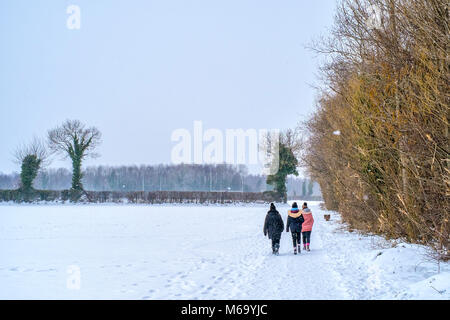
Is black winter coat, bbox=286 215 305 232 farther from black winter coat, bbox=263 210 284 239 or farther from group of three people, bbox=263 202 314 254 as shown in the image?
black winter coat, bbox=263 210 284 239

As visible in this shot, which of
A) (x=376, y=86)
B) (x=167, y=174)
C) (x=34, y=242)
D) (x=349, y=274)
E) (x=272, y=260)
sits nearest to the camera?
(x=349, y=274)

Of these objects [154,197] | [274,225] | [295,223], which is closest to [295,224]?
[295,223]

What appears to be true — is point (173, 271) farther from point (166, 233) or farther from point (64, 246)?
point (166, 233)

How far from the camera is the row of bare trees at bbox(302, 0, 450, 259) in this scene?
22.9ft

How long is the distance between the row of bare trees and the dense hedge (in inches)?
1359

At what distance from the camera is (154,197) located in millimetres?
52969

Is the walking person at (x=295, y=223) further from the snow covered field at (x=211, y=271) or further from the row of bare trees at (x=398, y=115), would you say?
the row of bare trees at (x=398, y=115)

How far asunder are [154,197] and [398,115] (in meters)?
47.0

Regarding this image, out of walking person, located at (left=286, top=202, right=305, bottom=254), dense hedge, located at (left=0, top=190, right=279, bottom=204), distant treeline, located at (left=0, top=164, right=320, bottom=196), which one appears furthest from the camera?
distant treeline, located at (left=0, top=164, right=320, bottom=196)

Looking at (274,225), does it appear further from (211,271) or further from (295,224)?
(211,271)

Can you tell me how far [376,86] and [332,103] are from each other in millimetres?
7091

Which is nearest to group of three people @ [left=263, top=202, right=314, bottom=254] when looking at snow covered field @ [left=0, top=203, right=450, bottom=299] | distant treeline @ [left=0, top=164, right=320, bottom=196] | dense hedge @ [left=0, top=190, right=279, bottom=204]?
snow covered field @ [left=0, top=203, right=450, bottom=299]
